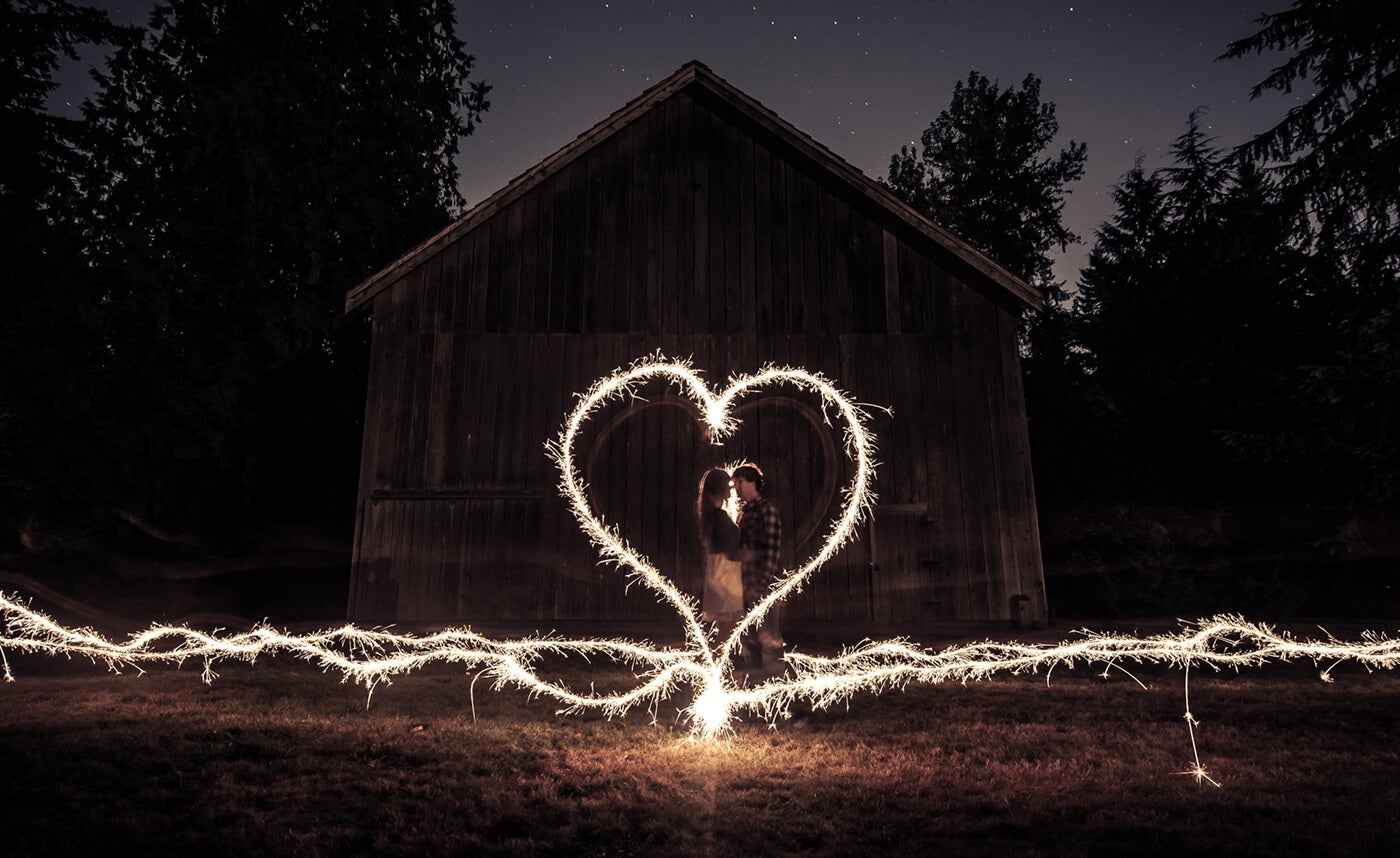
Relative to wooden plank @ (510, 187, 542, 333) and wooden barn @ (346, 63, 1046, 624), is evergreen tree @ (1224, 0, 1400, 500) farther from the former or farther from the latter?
wooden plank @ (510, 187, 542, 333)

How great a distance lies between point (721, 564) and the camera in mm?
6070

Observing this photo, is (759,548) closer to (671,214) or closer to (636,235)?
(636,235)

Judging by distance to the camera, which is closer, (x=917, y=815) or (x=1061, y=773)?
(x=917, y=815)

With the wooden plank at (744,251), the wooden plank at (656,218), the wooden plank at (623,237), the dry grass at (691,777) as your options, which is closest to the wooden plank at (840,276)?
the wooden plank at (744,251)

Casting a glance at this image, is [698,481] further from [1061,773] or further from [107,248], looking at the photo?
[107,248]

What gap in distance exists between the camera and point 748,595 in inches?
237

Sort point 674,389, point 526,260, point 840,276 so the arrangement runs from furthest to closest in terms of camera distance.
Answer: point 526,260, point 840,276, point 674,389

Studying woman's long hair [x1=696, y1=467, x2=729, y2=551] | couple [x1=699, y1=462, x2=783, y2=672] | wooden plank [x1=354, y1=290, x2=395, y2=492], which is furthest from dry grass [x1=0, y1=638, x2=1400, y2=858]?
wooden plank [x1=354, y1=290, x2=395, y2=492]

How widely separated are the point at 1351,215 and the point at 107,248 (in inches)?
850

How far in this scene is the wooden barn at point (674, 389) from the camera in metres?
9.04

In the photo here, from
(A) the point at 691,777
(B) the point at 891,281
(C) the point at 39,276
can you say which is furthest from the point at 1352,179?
(C) the point at 39,276

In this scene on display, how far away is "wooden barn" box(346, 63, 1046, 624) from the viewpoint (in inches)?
356

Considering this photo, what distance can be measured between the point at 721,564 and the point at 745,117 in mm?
6259

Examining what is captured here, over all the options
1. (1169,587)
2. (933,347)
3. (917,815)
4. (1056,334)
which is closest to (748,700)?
(917,815)
